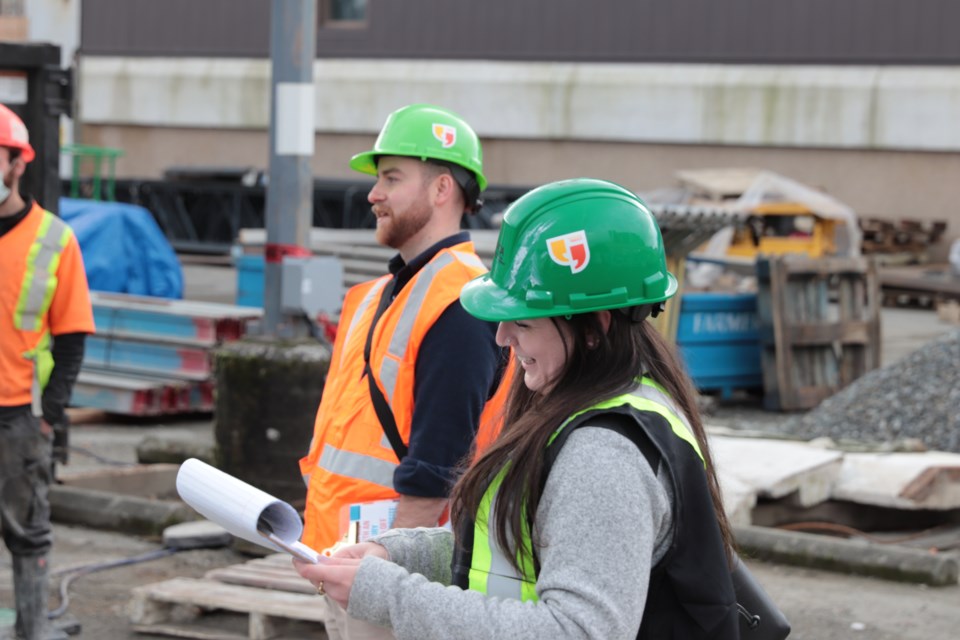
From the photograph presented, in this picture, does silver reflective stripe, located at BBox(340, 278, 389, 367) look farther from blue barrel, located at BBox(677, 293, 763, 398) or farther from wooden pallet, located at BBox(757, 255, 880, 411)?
wooden pallet, located at BBox(757, 255, 880, 411)

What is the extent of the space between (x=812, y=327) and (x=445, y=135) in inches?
375

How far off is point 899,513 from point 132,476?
4632 mm

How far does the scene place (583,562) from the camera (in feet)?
6.95

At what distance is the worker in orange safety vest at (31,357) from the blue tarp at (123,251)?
9.69m

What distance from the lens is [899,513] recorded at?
→ 871cm

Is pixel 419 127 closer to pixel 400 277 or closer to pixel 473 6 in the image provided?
pixel 400 277

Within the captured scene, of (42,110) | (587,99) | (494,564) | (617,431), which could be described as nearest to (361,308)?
(494,564)

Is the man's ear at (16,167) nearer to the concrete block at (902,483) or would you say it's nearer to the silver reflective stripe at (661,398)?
the silver reflective stripe at (661,398)

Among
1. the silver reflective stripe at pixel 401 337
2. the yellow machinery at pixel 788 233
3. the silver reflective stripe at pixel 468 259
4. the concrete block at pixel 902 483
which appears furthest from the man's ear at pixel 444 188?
the yellow machinery at pixel 788 233

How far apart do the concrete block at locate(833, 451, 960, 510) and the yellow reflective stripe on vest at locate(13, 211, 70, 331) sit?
4.61 metres

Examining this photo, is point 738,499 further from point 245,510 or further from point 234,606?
point 245,510

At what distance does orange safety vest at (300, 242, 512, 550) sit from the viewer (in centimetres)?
380

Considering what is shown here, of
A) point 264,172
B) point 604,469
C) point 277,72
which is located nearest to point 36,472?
point 277,72

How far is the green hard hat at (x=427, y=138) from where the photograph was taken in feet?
13.4
